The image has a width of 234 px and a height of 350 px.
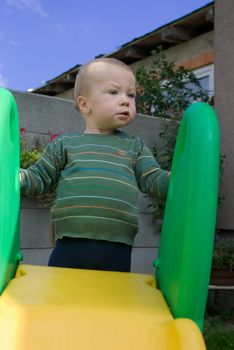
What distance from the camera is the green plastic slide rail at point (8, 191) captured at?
47.8 inches

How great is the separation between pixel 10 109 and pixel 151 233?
2.76 metres

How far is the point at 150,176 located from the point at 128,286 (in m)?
0.39

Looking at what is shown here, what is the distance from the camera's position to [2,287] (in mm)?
1194

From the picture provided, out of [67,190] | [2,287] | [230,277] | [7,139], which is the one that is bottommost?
[230,277]

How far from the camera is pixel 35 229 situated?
3.30m

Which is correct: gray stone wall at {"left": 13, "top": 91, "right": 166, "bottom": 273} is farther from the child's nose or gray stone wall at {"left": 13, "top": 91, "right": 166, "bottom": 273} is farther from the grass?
the child's nose

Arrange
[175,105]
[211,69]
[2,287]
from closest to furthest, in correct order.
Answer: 1. [2,287]
2. [175,105]
3. [211,69]

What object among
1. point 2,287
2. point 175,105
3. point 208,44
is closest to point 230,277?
point 175,105

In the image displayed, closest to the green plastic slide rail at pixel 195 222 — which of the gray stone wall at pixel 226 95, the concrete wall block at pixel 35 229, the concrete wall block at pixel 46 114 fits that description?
the concrete wall block at pixel 35 229

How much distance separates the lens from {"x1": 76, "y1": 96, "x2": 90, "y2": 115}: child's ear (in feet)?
5.27

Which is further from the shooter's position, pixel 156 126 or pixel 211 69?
pixel 211 69

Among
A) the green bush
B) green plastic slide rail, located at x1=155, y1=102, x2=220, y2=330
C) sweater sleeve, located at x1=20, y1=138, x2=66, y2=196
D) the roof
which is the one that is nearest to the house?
the roof

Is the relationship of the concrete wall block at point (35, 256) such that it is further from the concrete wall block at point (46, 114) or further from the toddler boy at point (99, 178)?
the toddler boy at point (99, 178)

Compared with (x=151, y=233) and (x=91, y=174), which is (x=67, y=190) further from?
(x=151, y=233)
